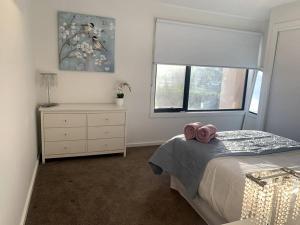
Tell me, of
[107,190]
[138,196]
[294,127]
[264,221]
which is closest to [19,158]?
[107,190]

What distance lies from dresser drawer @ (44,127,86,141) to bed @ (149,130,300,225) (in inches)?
72.0

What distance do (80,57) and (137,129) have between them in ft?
4.90

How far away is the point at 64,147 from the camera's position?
10.6 feet

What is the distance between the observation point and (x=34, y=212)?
216cm

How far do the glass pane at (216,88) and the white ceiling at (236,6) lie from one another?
1004 millimetres

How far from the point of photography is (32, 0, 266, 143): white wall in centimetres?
324

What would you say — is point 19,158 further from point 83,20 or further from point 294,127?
point 294,127

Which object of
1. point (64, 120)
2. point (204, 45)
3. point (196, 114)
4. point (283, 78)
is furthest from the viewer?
point (196, 114)

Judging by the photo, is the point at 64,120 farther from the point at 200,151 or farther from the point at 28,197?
the point at 200,151

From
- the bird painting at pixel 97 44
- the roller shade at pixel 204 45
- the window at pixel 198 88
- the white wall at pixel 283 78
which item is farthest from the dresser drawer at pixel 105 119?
Answer: the white wall at pixel 283 78

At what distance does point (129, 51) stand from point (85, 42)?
2.26ft

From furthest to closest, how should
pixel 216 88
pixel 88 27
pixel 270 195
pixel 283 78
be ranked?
pixel 216 88 → pixel 283 78 → pixel 88 27 → pixel 270 195

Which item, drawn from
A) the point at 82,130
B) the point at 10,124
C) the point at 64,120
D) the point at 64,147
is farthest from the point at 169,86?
the point at 10,124

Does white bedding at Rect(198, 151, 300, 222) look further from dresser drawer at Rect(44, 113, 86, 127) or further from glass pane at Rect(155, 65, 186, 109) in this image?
glass pane at Rect(155, 65, 186, 109)
